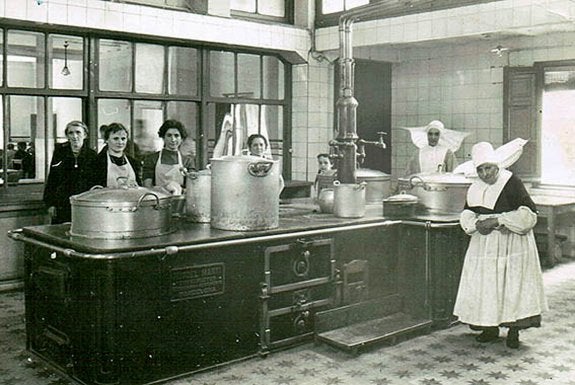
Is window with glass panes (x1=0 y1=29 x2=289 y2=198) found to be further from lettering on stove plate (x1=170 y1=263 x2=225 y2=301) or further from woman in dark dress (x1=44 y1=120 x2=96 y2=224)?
lettering on stove plate (x1=170 y1=263 x2=225 y2=301)

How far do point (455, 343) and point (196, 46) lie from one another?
14.0ft

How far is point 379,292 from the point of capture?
15.9 feet

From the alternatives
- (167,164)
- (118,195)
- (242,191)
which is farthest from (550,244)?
(118,195)

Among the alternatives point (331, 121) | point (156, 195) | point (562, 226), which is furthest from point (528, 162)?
point (156, 195)

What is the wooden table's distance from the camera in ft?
22.7

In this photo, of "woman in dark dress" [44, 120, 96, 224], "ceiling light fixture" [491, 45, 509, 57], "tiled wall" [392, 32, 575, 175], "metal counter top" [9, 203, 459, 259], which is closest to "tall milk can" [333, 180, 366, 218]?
"metal counter top" [9, 203, 459, 259]

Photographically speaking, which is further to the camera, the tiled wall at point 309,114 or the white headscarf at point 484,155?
the tiled wall at point 309,114

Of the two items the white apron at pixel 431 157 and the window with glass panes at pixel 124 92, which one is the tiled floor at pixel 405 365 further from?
the white apron at pixel 431 157

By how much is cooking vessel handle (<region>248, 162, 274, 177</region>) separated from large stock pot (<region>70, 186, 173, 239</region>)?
54 centimetres

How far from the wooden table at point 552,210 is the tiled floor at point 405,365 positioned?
2260mm

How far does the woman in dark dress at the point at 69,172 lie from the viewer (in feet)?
17.5

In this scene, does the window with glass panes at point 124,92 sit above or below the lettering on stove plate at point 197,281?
above

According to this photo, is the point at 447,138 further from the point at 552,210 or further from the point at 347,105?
the point at 347,105

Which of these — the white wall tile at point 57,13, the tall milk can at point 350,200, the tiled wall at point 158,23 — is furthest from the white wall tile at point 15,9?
the tall milk can at point 350,200
